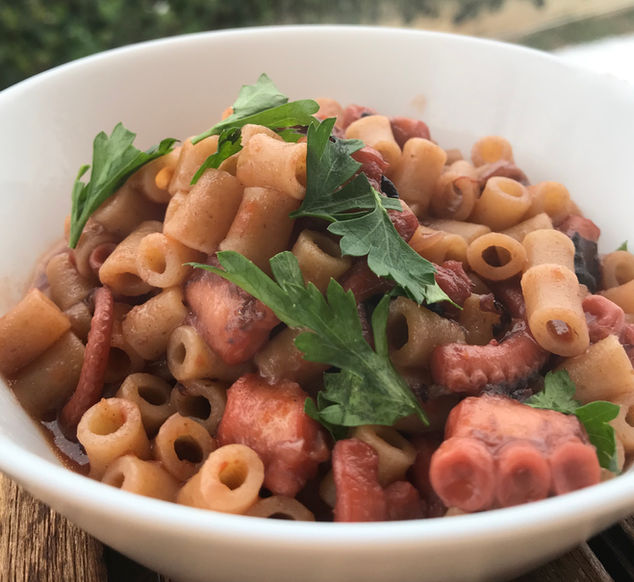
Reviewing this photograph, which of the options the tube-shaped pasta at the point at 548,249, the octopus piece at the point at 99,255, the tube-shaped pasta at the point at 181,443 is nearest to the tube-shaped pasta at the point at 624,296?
the tube-shaped pasta at the point at 548,249

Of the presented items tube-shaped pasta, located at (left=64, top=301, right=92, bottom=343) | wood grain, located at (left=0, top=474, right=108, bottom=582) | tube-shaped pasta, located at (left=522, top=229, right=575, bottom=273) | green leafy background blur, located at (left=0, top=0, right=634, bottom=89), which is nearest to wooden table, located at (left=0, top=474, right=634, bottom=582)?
wood grain, located at (left=0, top=474, right=108, bottom=582)

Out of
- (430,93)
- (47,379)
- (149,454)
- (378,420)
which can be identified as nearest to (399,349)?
(378,420)

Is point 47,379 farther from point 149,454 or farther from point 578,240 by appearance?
point 578,240

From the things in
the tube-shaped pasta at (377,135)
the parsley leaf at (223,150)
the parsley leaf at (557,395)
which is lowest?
the parsley leaf at (557,395)

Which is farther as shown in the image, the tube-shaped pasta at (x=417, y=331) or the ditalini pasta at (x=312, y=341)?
the tube-shaped pasta at (x=417, y=331)

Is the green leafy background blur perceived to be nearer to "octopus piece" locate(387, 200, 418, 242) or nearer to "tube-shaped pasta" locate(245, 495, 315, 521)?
"octopus piece" locate(387, 200, 418, 242)

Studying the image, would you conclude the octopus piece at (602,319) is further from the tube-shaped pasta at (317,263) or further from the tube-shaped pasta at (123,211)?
the tube-shaped pasta at (123,211)

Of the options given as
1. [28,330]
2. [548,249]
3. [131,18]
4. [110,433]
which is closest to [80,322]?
[28,330]
